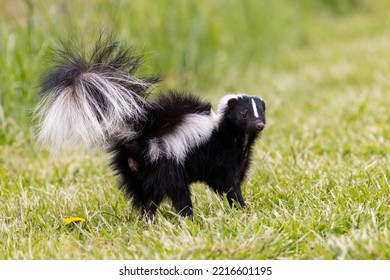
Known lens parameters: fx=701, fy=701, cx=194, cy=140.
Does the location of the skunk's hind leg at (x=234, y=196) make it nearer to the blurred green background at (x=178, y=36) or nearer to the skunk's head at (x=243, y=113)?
the skunk's head at (x=243, y=113)

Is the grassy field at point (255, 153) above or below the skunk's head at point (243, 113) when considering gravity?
below

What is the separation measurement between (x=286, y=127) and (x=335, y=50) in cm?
588

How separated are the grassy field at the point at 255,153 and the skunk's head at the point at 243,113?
49 cm

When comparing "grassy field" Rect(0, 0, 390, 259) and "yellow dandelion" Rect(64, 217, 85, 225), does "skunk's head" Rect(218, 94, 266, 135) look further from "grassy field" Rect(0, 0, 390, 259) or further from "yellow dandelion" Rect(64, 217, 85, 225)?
"yellow dandelion" Rect(64, 217, 85, 225)

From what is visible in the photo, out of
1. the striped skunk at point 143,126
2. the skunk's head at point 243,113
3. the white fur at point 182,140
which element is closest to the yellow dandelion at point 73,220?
the striped skunk at point 143,126

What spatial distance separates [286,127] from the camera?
7.18 m

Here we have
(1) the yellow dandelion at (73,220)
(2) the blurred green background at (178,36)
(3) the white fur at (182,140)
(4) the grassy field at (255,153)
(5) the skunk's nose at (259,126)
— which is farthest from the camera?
(2) the blurred green background at (178,36)

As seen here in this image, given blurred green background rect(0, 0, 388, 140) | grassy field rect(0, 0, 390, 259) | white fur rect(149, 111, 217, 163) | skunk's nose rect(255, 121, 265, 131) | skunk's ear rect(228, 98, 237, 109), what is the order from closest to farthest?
grassy field rect(0, 0, 390, 259)
white fur rect(149, 111, 217, 163)
skunk's nose rect(255, 121, 265, 131)
skunk's ear rect(228, 98, 237, 109)
blurred green background rect(0, 0, 388, 140)

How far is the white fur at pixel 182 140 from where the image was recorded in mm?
4020

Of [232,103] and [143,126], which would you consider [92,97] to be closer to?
[143,126]

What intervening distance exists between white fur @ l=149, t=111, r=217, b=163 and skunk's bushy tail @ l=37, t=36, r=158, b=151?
18 centimetres

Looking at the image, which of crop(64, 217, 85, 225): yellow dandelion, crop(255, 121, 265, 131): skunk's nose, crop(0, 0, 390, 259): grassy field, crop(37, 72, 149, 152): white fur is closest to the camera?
crop(0, 0, 390, 259): grassy field

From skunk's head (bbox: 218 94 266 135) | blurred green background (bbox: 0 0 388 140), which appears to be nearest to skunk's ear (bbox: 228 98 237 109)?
skunk's head (bbox: 218 94 266 135)

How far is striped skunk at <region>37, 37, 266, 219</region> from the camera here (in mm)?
3893
